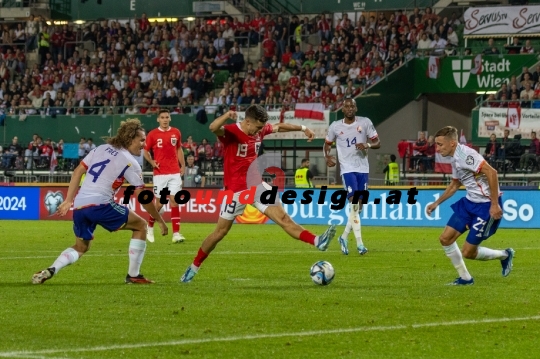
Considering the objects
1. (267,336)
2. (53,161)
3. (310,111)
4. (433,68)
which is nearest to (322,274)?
(267,336)

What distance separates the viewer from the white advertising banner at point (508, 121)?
35.1 meters

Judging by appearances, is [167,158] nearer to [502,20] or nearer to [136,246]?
[136,246]

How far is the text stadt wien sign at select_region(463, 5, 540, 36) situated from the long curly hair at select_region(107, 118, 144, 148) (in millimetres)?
31322

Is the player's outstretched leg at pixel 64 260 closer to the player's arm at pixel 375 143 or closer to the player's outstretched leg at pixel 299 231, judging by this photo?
the player's outstretched leg at pixel 299 231

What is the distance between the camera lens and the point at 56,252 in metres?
19.1

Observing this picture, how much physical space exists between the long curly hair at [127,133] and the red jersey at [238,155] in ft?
3.73

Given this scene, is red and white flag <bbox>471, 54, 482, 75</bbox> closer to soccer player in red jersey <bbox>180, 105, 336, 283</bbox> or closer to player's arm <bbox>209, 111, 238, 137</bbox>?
soccer player in red jersey <bbox>180, 105, 336, 283</bbox>

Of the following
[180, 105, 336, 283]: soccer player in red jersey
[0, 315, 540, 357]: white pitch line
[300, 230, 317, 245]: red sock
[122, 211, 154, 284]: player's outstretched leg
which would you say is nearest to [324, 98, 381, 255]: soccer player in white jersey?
[180, 105, 336, 283]: soccer player in red jersey

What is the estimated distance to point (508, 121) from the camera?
35.8 meters

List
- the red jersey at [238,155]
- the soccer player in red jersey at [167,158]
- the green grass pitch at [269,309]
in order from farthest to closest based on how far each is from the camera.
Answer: the soccer player in red jersey at [167,158] → the red jersey at [238,155] → the green grass pitch at [269,309]

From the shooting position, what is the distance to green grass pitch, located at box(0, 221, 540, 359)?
8.43m

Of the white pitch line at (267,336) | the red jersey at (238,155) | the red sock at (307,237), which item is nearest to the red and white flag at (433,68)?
the red jersey at (238,155)

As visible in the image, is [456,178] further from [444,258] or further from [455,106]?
[455,106]

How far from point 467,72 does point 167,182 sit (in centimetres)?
2248
